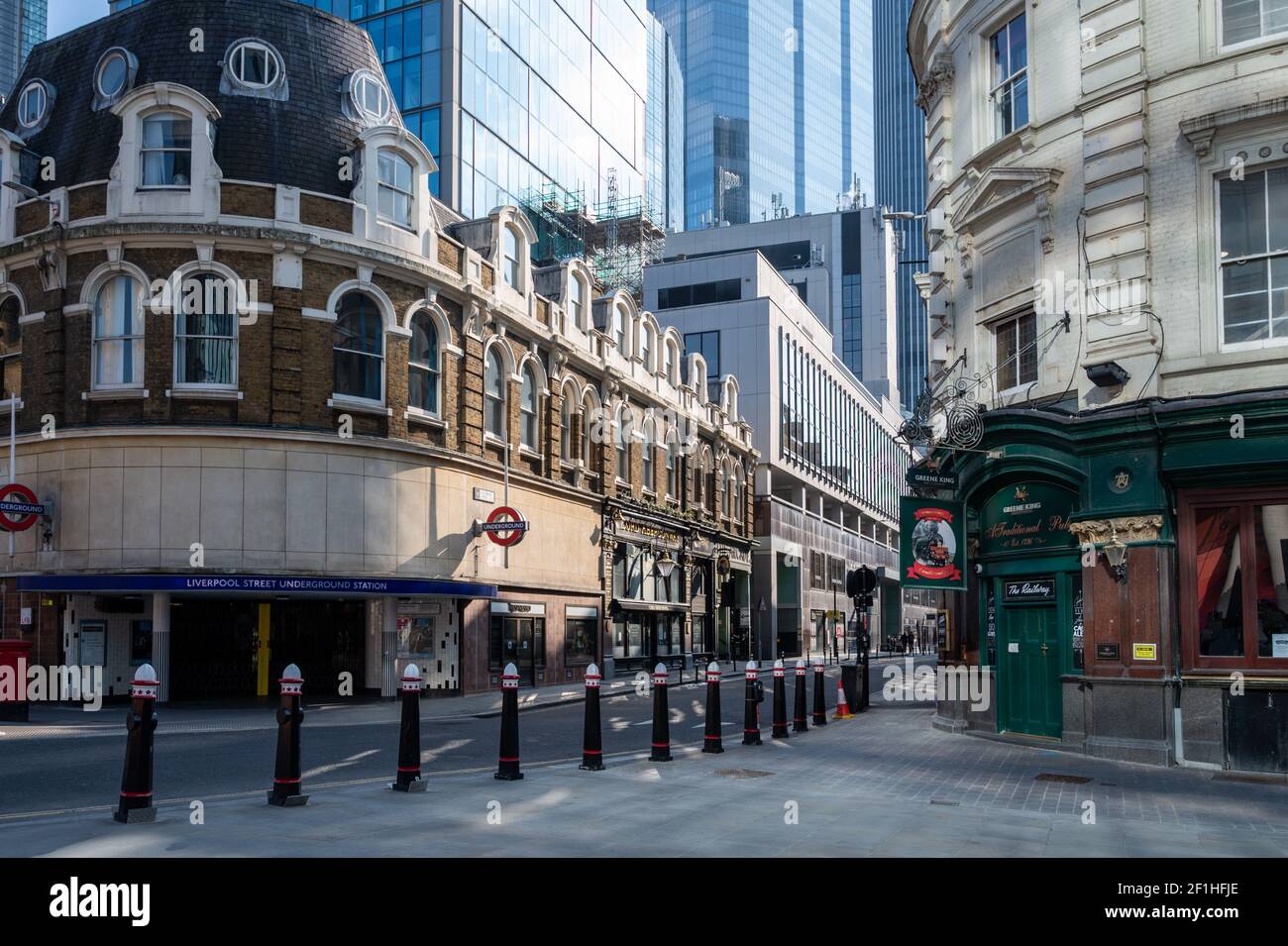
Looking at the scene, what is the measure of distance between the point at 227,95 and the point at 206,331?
547 centimetres

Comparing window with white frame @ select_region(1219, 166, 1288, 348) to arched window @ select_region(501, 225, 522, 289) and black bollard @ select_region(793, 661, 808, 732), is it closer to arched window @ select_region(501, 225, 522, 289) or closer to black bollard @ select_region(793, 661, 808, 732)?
black bollard @ select_region(793, 661, 808, 732)

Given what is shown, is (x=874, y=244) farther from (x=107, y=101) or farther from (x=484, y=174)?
(x=107, y=101)

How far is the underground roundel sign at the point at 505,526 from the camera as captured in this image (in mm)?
28500

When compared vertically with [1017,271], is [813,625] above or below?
below

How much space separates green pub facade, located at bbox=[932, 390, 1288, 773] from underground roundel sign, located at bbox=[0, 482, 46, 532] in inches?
751

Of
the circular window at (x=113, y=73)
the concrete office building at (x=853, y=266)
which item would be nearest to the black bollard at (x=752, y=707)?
the circular window at (x=113, y=73)

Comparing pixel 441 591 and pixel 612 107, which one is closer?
pixel 441 591

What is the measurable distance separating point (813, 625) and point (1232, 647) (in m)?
51.6

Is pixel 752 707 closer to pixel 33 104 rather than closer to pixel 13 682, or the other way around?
pixel 13 682

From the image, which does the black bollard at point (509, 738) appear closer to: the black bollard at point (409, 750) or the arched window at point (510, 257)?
the black bollard at point (409, 750)

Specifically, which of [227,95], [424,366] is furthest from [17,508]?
[227,95]

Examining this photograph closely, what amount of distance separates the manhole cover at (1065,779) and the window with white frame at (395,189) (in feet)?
63.1
